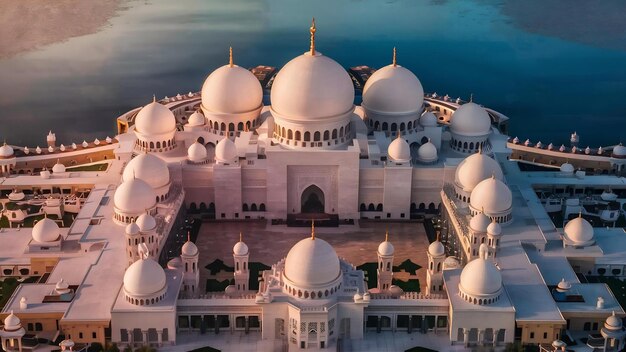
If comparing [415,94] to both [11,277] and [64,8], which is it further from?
[64,8]

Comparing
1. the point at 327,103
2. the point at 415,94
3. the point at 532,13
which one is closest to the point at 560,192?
the point at 415,94

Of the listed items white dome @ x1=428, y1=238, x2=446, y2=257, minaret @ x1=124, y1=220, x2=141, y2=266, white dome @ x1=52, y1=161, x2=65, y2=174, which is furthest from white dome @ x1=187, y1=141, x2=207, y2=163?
white dome @ x1=428, y1=238, x2=446, y2=257

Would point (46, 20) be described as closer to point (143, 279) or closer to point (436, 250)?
point (143, 279)

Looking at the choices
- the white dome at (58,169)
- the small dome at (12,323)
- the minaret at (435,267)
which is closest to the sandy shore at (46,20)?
the white dome at (58,169)

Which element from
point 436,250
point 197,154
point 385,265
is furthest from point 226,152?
point 436,250

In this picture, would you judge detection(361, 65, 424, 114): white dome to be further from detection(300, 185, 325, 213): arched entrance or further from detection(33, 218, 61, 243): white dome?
detection(33, 218, 61, 243): white dome
